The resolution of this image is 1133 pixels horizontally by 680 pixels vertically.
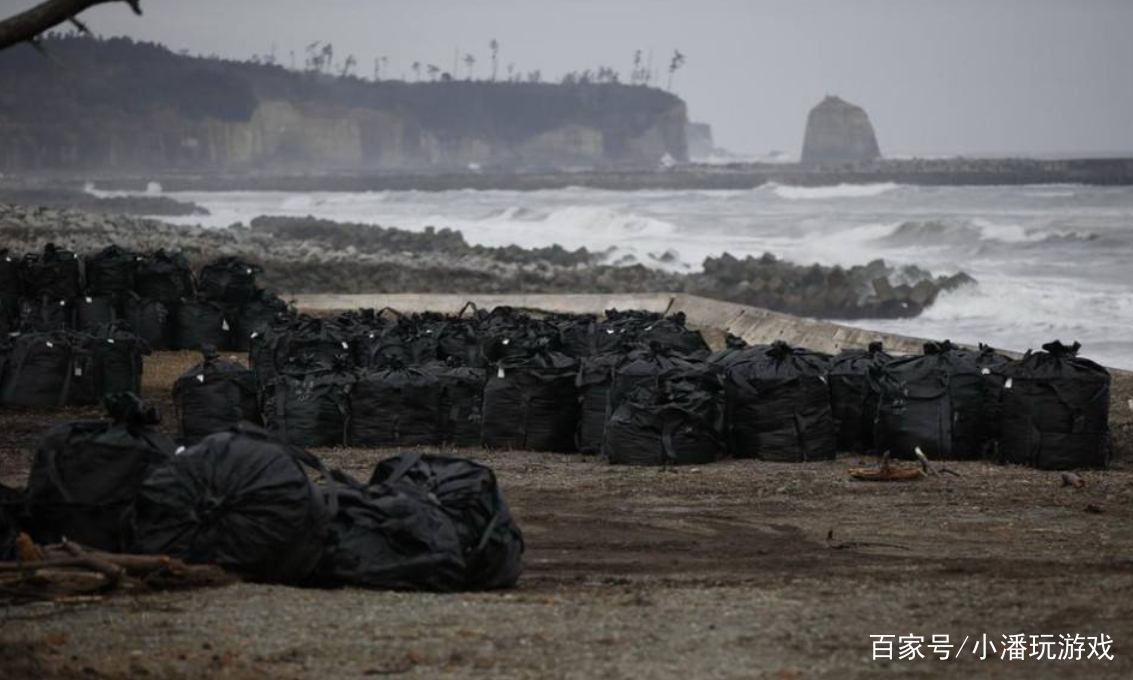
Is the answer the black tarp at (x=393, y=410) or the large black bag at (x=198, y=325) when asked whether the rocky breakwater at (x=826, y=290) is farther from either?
the black tarp at (x=393, y=410)

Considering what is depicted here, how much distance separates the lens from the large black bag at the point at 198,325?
1777 cm

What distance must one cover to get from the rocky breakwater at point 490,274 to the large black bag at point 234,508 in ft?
65.1

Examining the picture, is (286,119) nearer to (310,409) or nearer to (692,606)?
(310,409)

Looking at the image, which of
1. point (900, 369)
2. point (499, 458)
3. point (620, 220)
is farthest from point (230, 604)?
point (620, 220)

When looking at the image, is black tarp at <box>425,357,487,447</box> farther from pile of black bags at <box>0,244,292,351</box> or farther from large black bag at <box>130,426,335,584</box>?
large black bag at <box>130,426,335,584</box>

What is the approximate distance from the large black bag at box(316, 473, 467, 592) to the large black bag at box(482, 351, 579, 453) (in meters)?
5.13

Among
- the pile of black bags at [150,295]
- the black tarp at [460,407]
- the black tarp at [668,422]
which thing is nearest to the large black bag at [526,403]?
the black tarp at [460,407]

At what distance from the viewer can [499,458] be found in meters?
11.8

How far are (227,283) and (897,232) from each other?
37304mm

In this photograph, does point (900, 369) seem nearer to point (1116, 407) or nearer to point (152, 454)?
point (1116, 407)

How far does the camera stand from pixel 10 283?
17297 mm

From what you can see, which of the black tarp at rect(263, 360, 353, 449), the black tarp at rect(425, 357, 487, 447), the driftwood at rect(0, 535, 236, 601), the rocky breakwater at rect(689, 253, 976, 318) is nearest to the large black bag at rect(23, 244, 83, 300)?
the black tarp at rect(263, 360, 353, 449)

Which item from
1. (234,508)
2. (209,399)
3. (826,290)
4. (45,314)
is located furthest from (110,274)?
(826,290)

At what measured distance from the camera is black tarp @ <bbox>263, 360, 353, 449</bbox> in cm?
1221
